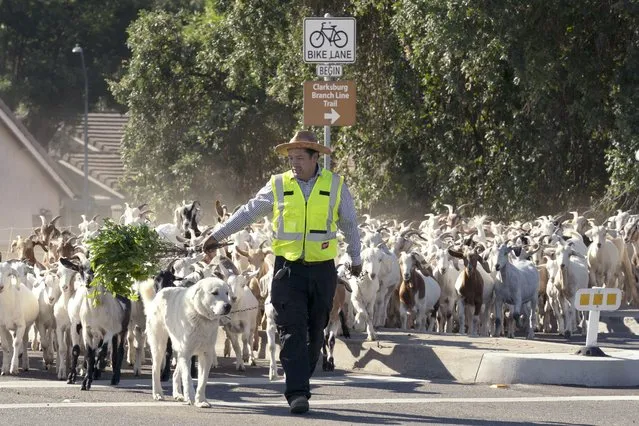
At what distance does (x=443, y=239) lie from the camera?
25.3 m

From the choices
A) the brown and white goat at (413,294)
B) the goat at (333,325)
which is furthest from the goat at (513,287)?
the goat at (333,325)

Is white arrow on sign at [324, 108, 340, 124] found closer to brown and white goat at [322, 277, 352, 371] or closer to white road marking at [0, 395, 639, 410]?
brown and white goat at [322, 277, 352, 371]

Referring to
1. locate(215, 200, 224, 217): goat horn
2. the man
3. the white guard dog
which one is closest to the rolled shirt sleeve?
the man

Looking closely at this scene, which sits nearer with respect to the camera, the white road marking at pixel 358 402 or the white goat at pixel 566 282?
the white road marking at pixel 358 402

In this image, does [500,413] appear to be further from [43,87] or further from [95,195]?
[95,195]

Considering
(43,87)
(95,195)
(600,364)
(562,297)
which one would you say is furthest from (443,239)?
(95,195)

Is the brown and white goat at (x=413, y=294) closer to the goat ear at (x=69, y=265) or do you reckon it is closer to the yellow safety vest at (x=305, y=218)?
the goat ear at (x=69, y=265)

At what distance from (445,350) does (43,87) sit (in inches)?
2060

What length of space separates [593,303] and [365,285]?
16.0 ft

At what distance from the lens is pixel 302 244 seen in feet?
43.1

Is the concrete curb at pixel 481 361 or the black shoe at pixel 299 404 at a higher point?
the concrete curb at pixel 481 361

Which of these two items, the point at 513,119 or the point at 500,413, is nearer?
the point at 500,413

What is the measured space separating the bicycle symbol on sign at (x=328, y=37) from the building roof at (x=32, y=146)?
36.2 metres

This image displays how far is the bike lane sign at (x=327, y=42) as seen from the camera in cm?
1836
